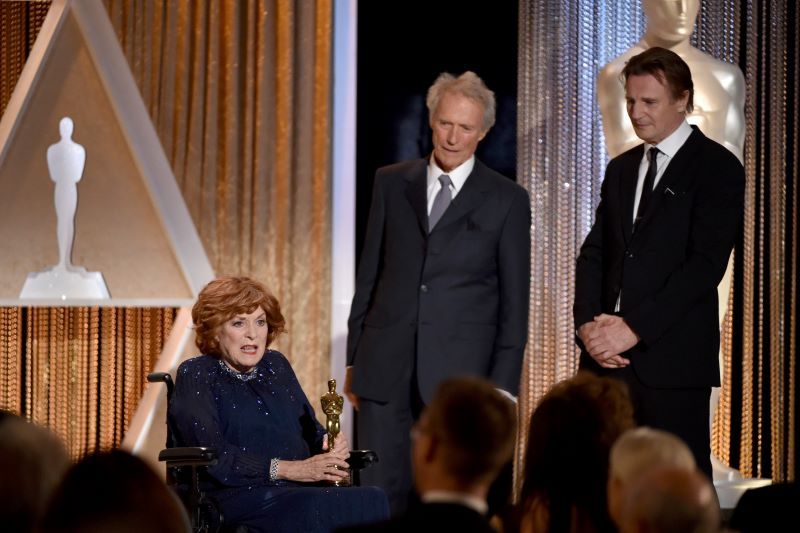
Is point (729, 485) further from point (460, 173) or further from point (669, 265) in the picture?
point (460, 173)

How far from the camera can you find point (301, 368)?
555 cm

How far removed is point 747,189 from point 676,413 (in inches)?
81.2

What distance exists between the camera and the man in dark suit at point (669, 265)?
3.38 metres

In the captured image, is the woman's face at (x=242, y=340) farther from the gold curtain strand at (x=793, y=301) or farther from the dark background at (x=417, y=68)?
the gold curtain strand at (x=793, y=301)

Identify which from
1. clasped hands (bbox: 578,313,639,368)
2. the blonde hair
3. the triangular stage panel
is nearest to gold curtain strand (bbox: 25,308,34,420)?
the triangular stage panel

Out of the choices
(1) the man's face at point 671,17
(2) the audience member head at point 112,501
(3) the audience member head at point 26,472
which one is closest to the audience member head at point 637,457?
(2) the audience member head at point 112,501

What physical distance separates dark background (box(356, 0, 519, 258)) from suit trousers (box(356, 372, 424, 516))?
1.96 m

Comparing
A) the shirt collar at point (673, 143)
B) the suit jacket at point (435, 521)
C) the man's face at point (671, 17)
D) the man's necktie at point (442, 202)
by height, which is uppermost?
the man's face at point (671, 17)

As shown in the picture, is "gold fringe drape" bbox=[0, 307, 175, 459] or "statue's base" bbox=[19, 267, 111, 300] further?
"gold fringe drape" bbox=[0, 307, 175, 459]

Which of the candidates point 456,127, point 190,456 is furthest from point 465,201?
point 190,456

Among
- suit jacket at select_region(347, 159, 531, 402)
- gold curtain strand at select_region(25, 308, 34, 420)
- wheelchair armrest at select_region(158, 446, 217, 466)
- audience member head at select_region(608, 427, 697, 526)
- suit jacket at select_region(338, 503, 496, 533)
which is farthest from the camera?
gold curtain strand at select_region(25, 308, 34, 420)

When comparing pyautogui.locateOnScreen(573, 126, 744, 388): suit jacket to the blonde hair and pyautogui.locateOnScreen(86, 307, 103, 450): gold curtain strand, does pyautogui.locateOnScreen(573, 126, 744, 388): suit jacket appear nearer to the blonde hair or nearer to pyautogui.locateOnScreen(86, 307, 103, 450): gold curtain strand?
the blonde hair

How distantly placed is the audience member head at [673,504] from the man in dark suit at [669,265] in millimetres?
1751

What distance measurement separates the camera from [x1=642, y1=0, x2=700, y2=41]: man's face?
4.47m
